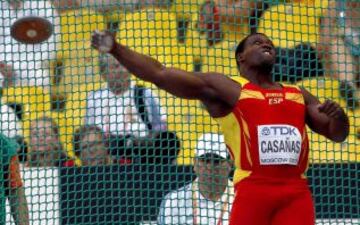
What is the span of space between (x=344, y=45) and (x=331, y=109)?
6.33 ft

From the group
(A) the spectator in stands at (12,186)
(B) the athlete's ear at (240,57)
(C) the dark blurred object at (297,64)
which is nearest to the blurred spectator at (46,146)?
(A) the spectator in stands at (12,186)

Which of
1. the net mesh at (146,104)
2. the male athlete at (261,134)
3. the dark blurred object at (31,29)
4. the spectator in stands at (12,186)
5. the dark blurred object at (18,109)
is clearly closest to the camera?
the male athlete at (261,134)

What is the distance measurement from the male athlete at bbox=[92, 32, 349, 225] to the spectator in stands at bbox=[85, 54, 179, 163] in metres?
→ 1.64

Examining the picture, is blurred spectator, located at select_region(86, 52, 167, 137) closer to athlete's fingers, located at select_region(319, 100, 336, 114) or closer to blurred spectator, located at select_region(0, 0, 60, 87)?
blurred spectator, located at select_region(0, 0, 60, 87)

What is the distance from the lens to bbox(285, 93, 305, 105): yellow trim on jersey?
5125 mm

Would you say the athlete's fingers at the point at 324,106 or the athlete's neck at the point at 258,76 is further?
the athlete's neck at the point at 258,76

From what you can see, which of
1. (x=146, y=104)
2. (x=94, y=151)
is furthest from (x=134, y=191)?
(x=146, y=104)

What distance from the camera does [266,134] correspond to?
5.01 meters

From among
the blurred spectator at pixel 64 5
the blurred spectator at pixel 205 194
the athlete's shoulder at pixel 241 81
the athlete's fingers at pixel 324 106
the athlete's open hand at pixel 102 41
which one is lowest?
the blurred spectator at pixel 205 194

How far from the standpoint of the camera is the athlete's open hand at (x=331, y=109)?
509 centimetres

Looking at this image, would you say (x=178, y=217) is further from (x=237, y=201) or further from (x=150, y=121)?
(x=237, y=201)

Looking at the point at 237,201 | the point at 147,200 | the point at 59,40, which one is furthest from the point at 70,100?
the point at 237,201

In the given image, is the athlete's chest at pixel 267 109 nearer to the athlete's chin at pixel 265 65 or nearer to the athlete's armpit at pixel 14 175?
the athlete's chin at pixel 265 65

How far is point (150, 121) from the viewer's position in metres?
7.03
